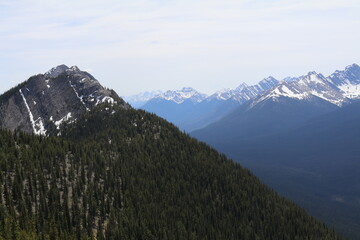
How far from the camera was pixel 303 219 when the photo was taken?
161500 mm

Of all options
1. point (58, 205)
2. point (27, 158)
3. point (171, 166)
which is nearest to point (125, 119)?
point (171, 166)

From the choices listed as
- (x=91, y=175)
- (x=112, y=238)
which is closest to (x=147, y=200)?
(x=91, y=175)

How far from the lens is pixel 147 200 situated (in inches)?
5453

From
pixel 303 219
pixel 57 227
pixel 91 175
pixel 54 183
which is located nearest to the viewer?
pixel 57 227

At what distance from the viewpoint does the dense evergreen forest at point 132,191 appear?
109188 mm

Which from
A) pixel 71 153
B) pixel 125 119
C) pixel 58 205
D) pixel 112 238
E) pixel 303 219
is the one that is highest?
pixel 125 119

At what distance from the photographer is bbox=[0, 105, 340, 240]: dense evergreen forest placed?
358 feet

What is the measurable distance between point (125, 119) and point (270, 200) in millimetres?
83864

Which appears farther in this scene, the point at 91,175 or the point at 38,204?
the point at 91,175

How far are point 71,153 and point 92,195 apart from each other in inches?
1093

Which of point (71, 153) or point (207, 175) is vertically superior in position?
point (71, 153)

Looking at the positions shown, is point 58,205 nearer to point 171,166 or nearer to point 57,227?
point 57,227

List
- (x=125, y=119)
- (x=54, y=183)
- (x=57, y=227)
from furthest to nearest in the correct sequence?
(x=125, y=119) < (x=54, y=183) < (x=57, y=227)

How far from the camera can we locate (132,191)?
13838cm
